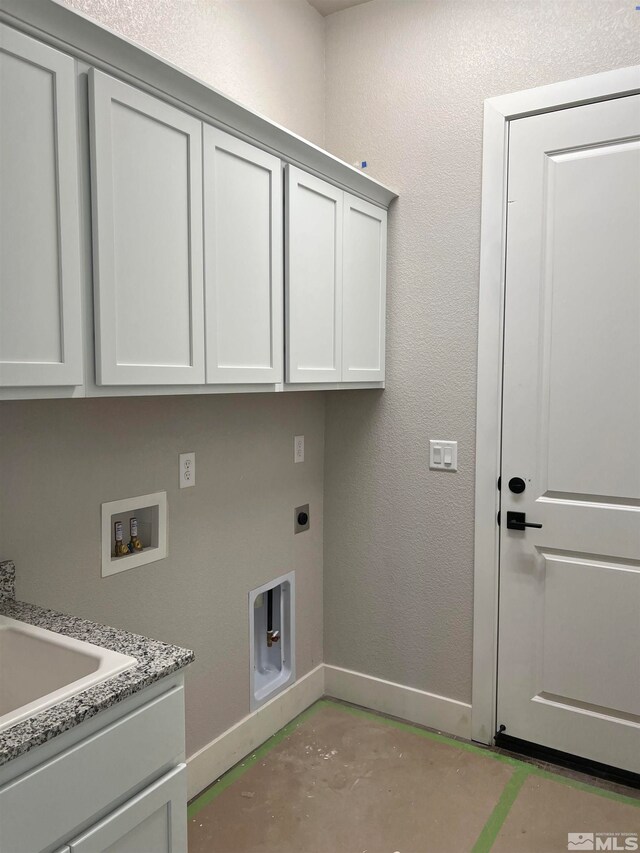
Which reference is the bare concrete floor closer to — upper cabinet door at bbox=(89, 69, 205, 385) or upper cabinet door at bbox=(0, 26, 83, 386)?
upper cabinet door at bbox=(89, 69, 205, 385)

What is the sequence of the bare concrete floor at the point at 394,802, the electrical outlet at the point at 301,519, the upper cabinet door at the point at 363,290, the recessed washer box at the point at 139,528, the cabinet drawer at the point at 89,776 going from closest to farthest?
the cabinet drawer at the point at 89,776 < the recessed washer box at the point at 139,528 < the bare concrete floor at the point at 394,802 < the upper cabinet door at the point at 363,290 < the electrical outlet at the point at 301,519

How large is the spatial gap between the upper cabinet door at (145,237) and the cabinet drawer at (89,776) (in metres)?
0.73

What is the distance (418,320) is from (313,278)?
0.59 metres

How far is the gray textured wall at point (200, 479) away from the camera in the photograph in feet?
5.59

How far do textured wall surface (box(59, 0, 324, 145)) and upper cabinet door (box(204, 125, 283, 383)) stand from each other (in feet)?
1.48

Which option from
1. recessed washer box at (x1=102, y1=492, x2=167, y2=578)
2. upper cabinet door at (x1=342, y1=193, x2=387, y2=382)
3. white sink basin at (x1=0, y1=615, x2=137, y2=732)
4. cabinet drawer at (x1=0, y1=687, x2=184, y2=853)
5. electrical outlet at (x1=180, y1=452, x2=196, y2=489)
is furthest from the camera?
upper cabinet door at (x1=342, y1=193, x2=387, y2=382)

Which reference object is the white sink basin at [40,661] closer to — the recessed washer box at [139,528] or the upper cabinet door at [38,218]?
the recessed washer box at [139,528]

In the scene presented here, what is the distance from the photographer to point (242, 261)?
188 cm

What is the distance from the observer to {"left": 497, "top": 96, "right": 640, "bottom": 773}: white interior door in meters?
2.20

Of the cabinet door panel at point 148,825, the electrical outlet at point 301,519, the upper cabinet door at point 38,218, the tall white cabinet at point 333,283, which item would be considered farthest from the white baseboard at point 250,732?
the upper cabinet door at point 38,218

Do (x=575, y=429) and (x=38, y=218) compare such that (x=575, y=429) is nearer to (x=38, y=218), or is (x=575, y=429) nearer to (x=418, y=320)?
(x=418, y=320)

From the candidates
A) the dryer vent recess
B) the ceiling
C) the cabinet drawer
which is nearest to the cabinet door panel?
the cabinet drawer

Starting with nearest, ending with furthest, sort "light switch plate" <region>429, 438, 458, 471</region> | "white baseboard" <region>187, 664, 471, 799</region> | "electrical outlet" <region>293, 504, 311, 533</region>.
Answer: "white baseboard" <region>187, 664, 471, 799</region>, "light switch plate" <region>429, 438, 458, 471</region>, "electrical outlet" <region>293, 504, 311, 533</region>

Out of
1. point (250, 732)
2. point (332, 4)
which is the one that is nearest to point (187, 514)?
point (250, 732)
